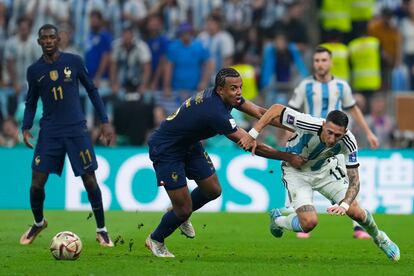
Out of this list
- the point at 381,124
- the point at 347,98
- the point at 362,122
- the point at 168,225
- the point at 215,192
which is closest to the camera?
the point at 168,225

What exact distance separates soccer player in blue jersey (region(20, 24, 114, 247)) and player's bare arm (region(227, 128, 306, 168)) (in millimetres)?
2216

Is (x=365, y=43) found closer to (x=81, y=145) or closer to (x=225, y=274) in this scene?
(x=81, y=145)

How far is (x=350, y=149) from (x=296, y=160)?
0.59 m

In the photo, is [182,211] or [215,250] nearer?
[182,211]

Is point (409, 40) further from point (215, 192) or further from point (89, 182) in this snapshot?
point (215, 192)

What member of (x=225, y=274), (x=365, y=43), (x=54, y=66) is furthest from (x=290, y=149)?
(x=365, y=43)

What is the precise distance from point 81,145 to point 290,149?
8.45 feet

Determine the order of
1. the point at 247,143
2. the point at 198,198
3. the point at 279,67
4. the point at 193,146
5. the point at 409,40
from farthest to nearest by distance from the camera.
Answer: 1. the point at 409,40
2. the point at 279,67
3. the point at 198,198
4. the point at 193,146
5. the point at 247,143

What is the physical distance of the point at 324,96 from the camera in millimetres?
15039

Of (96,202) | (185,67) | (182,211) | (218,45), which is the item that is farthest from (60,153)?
(218,45)

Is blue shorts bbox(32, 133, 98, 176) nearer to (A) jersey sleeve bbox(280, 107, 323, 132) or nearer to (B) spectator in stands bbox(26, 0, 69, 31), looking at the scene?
(A) jersey sleeve bbox(280, 107, 323, 132)

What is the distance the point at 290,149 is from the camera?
12281 millimetres

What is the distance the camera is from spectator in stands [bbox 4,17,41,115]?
72.5 ft

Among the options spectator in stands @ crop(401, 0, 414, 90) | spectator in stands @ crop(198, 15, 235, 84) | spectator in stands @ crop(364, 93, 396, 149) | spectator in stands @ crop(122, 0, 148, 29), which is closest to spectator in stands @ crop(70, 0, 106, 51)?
spectator in stands @ crop(122, 0, 148, 29)
